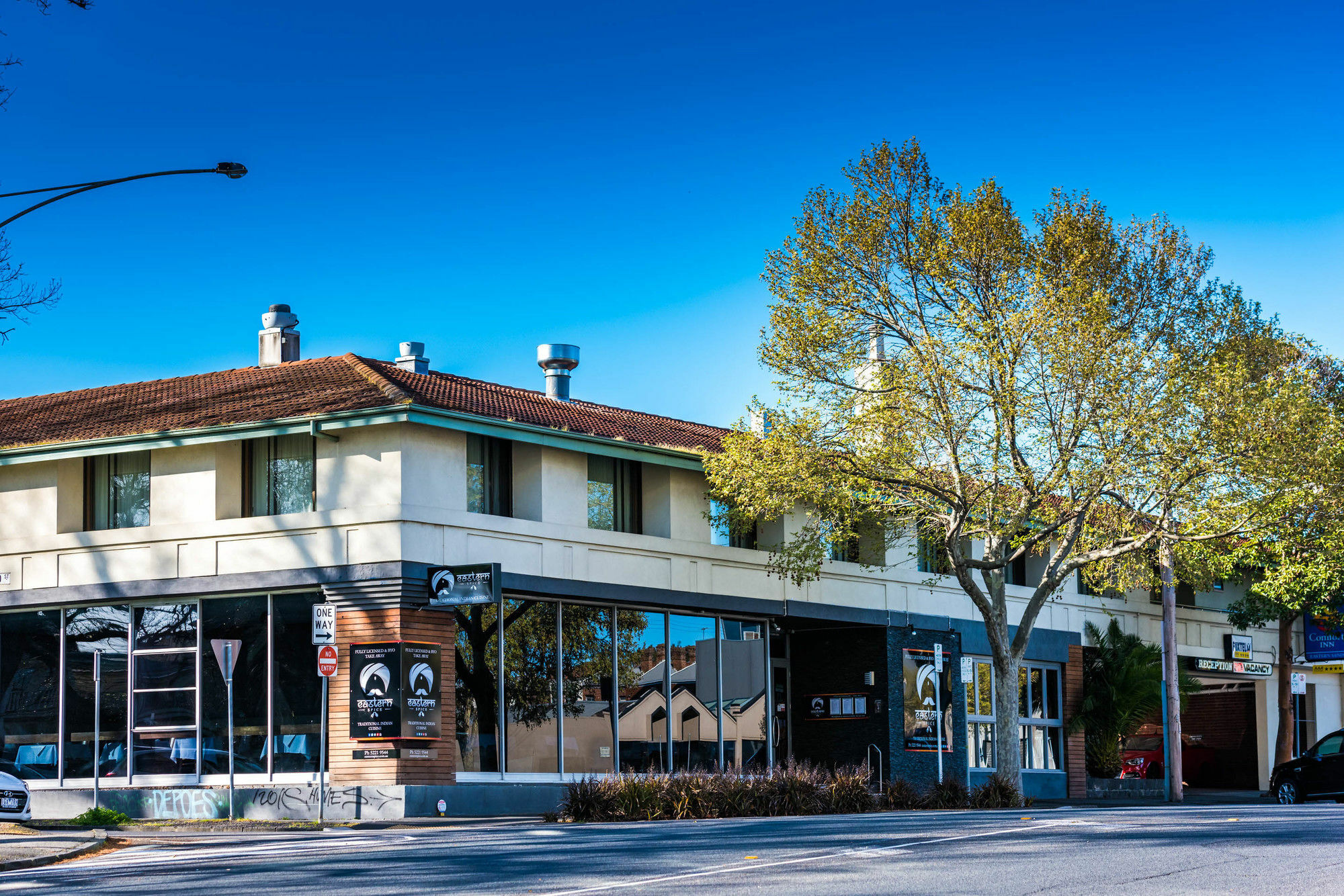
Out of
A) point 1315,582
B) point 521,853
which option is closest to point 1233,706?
point 1315,582

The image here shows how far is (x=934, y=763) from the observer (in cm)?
3116

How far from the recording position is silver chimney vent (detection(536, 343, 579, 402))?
1240 inches

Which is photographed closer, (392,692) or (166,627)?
(392,692)

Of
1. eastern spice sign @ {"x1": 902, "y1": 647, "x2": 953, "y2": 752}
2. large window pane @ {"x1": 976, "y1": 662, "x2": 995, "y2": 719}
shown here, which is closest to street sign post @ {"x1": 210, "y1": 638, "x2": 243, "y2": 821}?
eastern spice sign @ {"x1": 902, "y1": 647, "x2": 953, "y2": 752}

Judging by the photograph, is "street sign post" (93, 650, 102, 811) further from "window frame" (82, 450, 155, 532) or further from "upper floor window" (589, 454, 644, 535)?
"upper floor window" (589, 454, 644, 535)

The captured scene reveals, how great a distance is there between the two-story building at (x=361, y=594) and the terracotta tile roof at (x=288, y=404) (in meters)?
0.10

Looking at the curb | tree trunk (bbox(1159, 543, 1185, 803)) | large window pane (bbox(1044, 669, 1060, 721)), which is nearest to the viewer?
the curb

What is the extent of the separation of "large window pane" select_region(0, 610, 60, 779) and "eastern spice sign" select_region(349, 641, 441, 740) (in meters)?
5.60

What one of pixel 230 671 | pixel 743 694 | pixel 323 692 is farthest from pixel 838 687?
pixel 230 671

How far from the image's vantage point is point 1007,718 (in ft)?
88.8

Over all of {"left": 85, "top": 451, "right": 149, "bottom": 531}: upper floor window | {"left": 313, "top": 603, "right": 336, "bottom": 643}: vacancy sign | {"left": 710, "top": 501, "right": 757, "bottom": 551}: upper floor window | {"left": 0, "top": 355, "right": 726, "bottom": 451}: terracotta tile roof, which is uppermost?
{"left": 0, "top": 355, "right": 726, "bottom": 451}: terracotta tile roof

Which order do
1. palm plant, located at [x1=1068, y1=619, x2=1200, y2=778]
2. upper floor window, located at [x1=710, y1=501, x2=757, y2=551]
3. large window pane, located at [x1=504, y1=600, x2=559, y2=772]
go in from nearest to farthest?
1. large window pane, located at [x1=504, y1=600, x2=559, y2=772]
2. upper floor window, located at [x1=710, y1=501, x2=757, y2=551]
3. palm plant, located at [x1=1068, y1=619, x2=1200, y2=778]

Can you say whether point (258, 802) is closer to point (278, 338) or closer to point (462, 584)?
point (462, 584)

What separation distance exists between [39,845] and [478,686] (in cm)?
848
